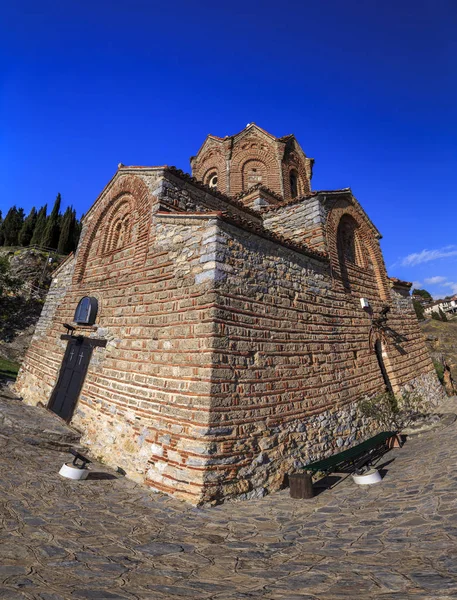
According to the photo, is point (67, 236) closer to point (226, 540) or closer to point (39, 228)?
point (39, 228)

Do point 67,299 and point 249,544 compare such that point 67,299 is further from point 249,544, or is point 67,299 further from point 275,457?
point 249,544

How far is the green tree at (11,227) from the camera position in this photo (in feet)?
107

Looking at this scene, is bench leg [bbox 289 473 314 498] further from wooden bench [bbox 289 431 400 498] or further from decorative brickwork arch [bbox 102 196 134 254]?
decorative brickwork arch [bbox 102 196 134 254]

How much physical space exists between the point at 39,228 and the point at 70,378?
1240 inches

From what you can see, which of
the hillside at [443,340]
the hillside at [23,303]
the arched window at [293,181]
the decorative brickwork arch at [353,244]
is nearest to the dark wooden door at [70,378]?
the decorative brickwork arch at [353,244]

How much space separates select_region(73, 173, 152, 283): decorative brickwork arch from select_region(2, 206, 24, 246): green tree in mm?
30575

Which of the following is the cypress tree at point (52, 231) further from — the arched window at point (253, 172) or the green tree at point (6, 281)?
the arched window at point (253, 172)

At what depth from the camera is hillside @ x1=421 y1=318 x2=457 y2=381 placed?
15.8 m

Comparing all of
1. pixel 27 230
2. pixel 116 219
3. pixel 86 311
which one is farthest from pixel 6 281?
pixel 27 230

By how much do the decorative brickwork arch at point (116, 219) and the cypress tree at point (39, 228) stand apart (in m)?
25.8

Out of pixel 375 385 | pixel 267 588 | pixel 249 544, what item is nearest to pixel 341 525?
pixel 249 544

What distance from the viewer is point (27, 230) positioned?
3309cm

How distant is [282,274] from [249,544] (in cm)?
439

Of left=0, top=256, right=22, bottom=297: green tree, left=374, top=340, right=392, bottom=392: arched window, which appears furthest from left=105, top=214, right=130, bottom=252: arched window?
left=0, top=256, right=22, bottom=297: green tree
